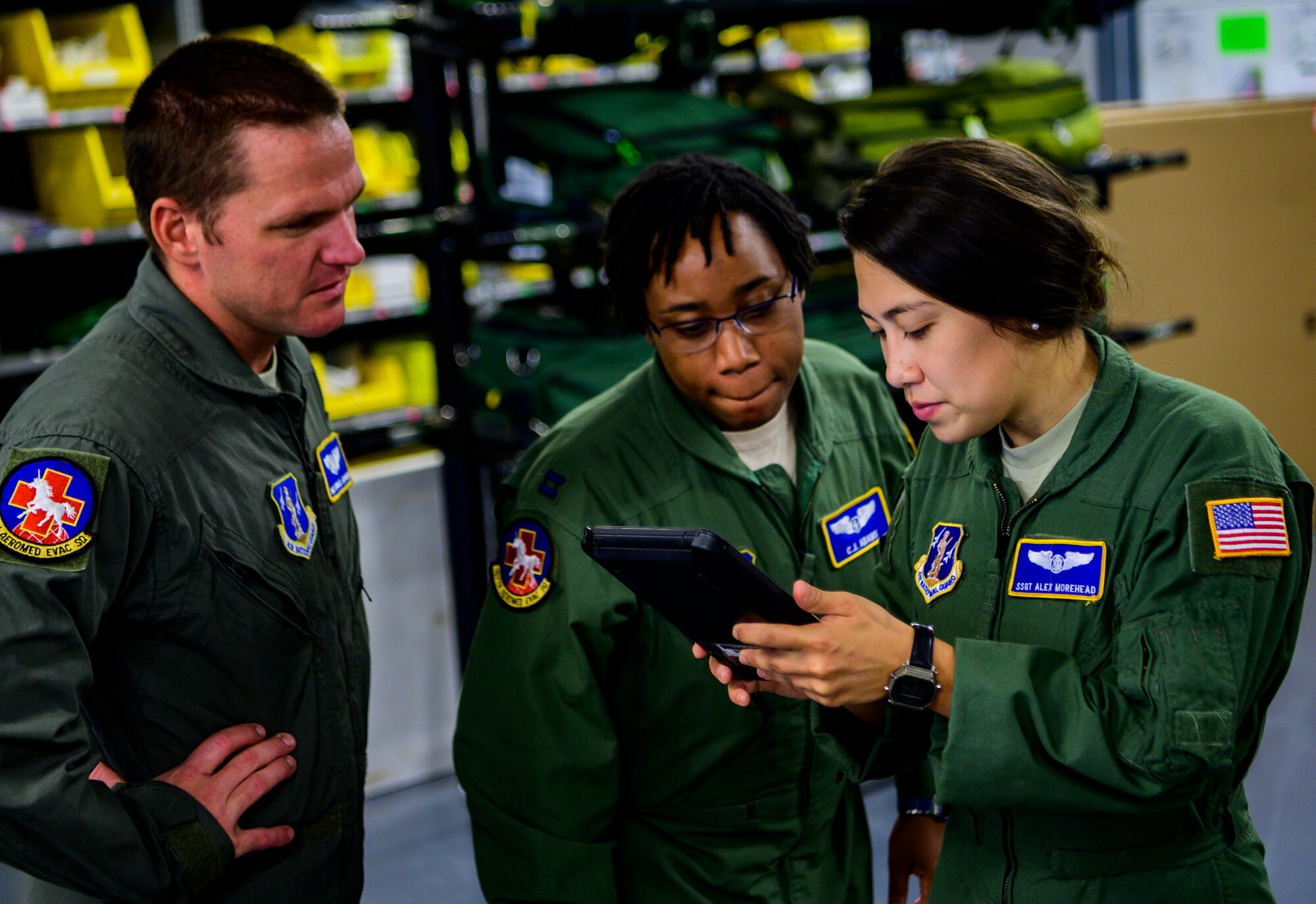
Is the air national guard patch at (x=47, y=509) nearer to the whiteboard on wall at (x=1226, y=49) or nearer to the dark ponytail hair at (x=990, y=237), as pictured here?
the dark ponytail hair at (x=990, y=237)

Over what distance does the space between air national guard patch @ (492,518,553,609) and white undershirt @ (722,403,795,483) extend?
311 millimetres

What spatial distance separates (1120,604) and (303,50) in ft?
12.6

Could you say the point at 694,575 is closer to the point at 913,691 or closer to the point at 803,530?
the point at 913,691

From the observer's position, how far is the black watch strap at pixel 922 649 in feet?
4.10

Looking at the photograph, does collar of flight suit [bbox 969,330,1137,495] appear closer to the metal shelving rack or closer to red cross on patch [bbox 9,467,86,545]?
red cross on patch [bbox 9,467,86,545]

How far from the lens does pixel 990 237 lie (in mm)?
1272

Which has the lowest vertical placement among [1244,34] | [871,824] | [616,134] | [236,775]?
[871,824]

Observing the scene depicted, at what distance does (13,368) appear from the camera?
3.84 m

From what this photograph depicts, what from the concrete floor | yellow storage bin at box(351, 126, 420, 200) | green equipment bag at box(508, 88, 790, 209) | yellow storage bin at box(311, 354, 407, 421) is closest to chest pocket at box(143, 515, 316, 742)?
green equipment bag at box(508, 88, 790, 209)

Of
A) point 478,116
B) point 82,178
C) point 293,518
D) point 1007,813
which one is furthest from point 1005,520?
point 82,178

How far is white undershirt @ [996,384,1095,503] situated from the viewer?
1357 millimetres

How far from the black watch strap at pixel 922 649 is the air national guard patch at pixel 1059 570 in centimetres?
14

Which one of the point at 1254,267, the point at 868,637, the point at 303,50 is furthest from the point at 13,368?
the point at 1254,267

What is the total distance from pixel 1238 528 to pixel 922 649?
1.02ft
